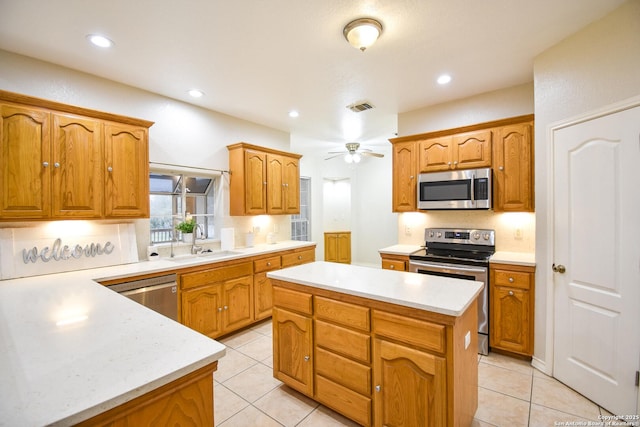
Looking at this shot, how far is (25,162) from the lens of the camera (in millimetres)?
2211

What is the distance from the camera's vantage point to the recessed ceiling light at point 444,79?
2.91m

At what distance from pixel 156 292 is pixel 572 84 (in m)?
3.97

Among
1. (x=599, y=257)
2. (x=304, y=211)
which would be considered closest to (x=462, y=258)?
(x=599, y=257)

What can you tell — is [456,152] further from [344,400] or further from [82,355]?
[82,355]

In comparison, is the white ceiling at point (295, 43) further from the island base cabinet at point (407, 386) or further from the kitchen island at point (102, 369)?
the island base cabinet at point (407, 386)

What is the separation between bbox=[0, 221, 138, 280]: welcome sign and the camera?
2.32 meters

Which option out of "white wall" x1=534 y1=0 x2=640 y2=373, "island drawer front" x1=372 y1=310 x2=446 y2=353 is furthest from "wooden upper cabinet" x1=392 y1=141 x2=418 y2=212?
"island drawer front" x1=372 y1=310 x2=446 y2=353

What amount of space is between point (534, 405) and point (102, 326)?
284 centimetres

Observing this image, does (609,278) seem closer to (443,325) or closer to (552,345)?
(552,345)

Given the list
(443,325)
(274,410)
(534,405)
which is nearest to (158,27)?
(443,325)

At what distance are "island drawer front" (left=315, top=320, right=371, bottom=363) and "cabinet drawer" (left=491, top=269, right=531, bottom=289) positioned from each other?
1.80m

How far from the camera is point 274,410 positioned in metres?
2.07

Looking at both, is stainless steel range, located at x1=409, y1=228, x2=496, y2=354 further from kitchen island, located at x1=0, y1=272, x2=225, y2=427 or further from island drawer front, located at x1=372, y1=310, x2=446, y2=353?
kitchen island, located at x1=0, y1=272, x2=225, y2=427

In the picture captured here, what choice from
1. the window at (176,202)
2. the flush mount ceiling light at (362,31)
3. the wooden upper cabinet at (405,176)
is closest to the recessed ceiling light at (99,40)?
A: the window at (176,202)
